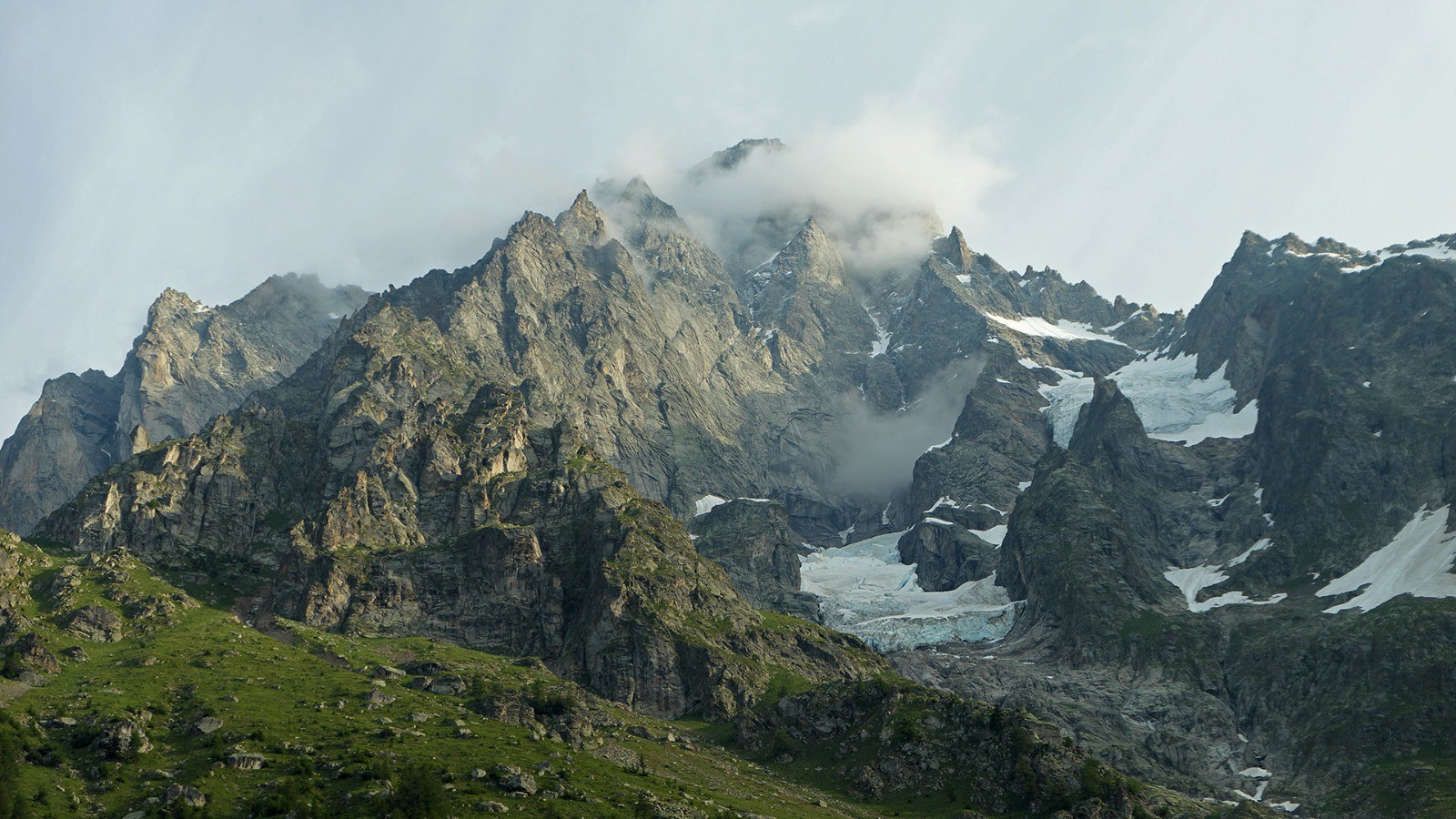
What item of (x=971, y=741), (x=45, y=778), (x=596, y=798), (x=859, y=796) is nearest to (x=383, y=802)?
(x=596, y=798)

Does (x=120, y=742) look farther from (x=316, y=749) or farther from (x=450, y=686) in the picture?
(x=450, y=686)

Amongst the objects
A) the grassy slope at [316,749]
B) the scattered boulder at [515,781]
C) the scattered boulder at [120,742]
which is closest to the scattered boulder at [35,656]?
the grassy slope at [316,749]

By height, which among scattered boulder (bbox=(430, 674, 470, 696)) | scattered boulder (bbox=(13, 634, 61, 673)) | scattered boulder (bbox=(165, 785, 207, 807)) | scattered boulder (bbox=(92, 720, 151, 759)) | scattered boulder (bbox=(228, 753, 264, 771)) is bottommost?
scattered boulder (bbox=(165, 785, 207, 807))

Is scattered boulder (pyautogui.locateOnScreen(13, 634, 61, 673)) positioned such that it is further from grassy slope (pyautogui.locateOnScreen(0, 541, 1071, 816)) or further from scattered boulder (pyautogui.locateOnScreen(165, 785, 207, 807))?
scattered boulder (pyautogui.locateOnScreen(165, 785, 207, 807))

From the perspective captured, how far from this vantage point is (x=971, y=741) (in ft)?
618

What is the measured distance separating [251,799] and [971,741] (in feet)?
357

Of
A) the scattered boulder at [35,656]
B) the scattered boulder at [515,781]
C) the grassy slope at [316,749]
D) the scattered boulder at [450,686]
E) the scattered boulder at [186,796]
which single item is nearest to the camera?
the scattered boulder at [186,796]

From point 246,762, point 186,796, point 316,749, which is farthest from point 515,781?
point 186,796

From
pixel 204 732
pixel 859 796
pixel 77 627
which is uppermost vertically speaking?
pixel 77 627

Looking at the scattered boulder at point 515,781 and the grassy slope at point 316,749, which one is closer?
the grassy slope at point 316,749

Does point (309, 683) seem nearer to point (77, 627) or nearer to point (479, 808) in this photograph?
point (77, 627)

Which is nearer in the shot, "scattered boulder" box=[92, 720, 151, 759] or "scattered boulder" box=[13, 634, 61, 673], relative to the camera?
"scattered boulder" box=[92, 720, 151, 759]

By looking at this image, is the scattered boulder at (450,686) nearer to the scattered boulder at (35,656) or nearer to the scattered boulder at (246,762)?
the scattered boulder at (35,656)

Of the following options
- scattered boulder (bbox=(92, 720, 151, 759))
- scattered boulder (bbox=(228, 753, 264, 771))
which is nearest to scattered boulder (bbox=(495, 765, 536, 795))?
scattered boulder (bbox=(228, 753, 264, 771))
